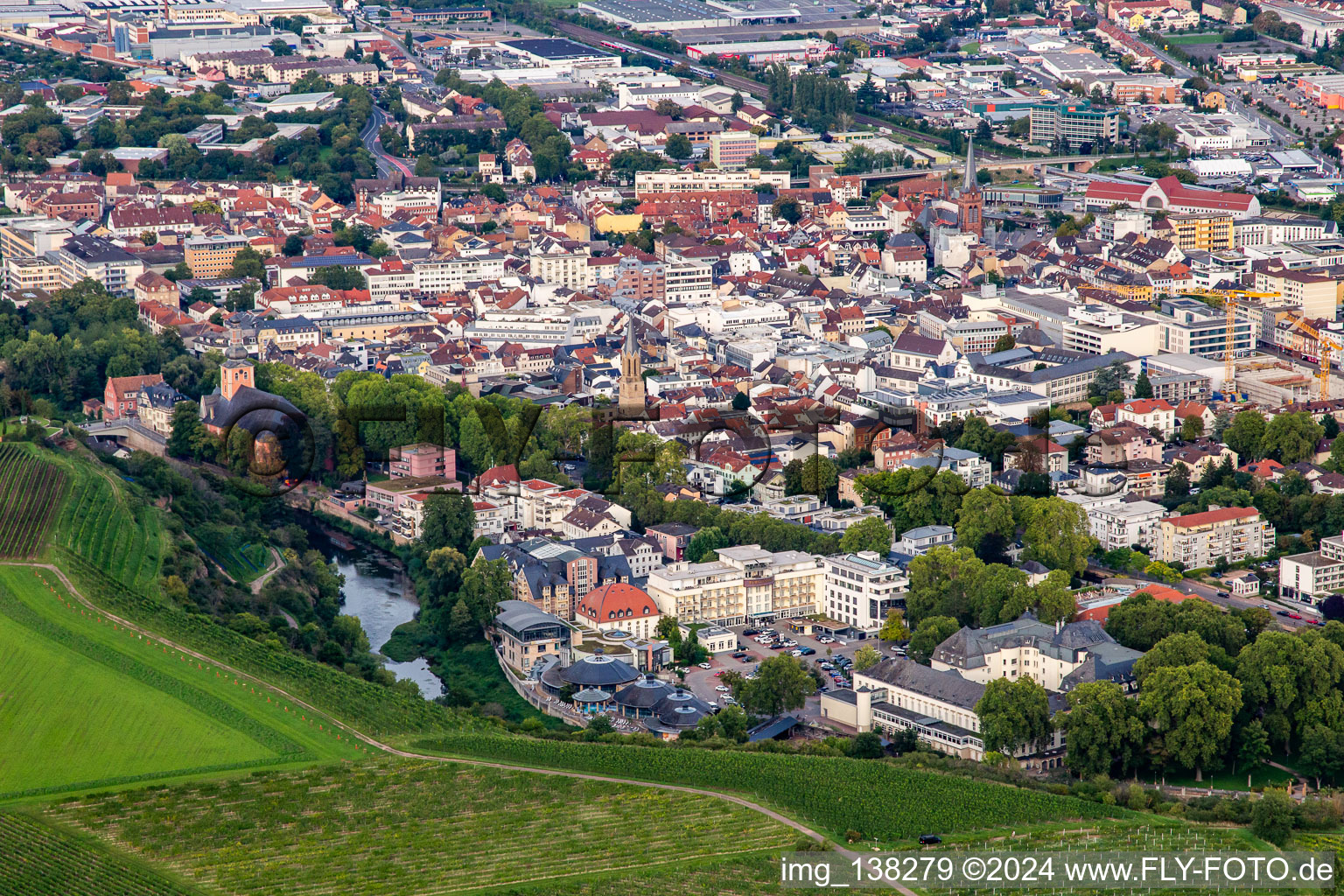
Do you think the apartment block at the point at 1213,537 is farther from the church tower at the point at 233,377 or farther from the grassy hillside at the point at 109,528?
the church tower at the point at 233,377

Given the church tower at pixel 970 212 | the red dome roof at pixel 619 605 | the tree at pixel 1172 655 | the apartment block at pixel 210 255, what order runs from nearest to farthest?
the tree at pixel 1172 655 → the red dome roof at pixel 619 605 → the apartment block at pixel 210 255 → the church tower at pixel 970 212

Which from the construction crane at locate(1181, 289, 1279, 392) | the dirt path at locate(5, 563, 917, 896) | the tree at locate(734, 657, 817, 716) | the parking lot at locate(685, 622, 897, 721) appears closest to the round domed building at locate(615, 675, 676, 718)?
the parking lot at locate(685, 622, 897, 721)

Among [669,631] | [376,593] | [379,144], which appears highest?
[669,631]

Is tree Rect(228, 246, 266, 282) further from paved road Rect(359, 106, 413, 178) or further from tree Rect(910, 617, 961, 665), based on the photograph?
tree Rect(910, 617, 961, 665)

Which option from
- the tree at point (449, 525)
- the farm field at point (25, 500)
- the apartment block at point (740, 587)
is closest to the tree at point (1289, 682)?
the apartment block at point (740, 587)

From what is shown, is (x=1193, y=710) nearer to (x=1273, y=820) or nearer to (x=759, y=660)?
(x=1273, y=820)

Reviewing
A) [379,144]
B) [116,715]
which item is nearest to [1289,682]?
[116,715]
